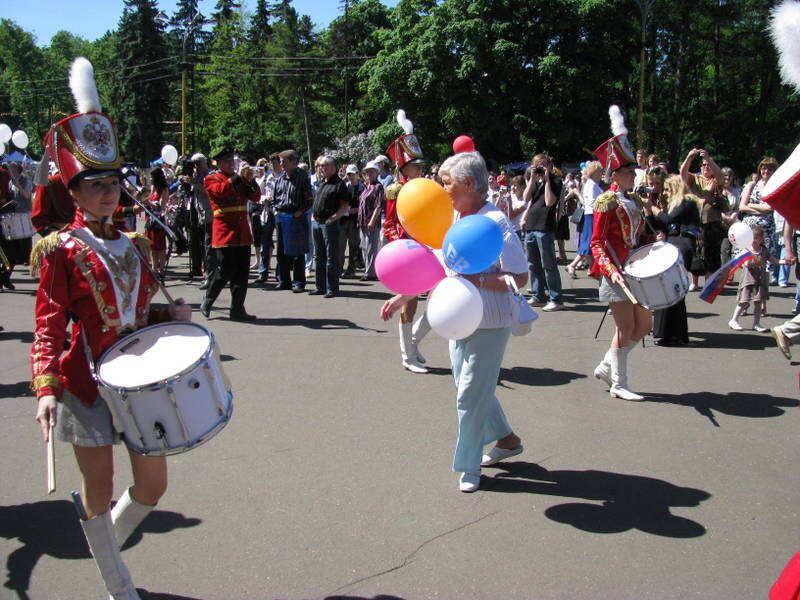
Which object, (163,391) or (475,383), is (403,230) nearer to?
(475,383)

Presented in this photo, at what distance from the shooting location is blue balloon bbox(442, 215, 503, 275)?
3676mm

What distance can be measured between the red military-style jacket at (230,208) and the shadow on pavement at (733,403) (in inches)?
215

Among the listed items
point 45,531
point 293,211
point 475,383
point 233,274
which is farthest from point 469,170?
point 293,211

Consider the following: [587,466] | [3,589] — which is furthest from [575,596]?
[3,589]

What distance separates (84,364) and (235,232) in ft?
21.6

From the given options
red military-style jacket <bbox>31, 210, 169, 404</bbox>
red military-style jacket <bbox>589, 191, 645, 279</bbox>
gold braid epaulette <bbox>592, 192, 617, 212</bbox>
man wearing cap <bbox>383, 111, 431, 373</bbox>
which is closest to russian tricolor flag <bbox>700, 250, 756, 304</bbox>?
red military-style jacket <bbox>589, 191, 645, 279</bbox>

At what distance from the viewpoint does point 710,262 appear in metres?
11.2

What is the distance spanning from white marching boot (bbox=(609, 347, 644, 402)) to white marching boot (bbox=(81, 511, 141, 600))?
4.25 meters

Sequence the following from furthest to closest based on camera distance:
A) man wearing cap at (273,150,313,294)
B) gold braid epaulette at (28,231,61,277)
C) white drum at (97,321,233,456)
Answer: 1. man wearing cap at (273,150,313,294)
2. gold braid epaulette at (28,231,61,277)
3. white drum at (97,321,233,456)

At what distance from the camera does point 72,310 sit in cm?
295

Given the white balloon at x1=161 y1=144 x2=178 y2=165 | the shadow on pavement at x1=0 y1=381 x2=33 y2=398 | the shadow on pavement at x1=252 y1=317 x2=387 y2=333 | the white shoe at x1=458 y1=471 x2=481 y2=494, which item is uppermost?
the white balloon at x1=161 y1=144 x2=178 y2=165

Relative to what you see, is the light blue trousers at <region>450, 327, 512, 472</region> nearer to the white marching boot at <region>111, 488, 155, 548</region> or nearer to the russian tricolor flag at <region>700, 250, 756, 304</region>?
the white marching boot at <region>111, 488, 155, 548</region>

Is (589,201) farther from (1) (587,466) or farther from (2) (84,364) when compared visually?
(2) (84,364)

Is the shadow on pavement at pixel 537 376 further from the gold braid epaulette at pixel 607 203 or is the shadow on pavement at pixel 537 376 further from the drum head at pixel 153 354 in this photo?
the drum head at pixel 153 354
